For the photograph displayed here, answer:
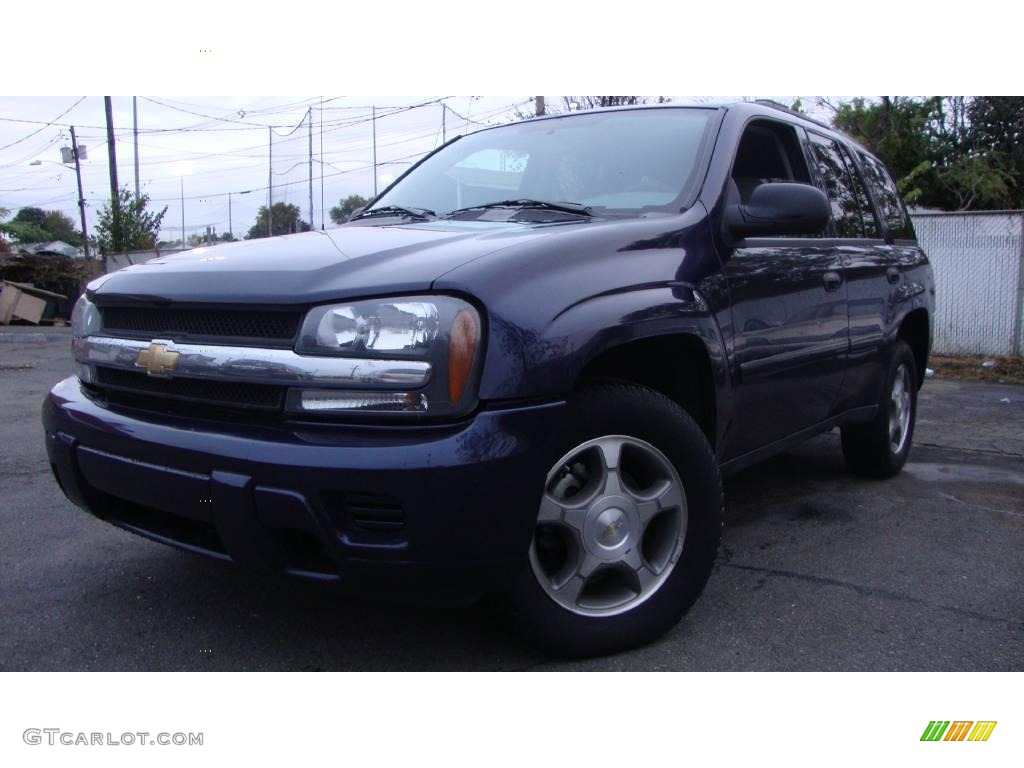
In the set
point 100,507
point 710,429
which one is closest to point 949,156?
point 710,429

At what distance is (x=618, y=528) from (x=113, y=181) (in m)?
28.6

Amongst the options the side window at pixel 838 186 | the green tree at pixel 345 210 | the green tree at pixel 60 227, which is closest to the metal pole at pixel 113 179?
the green tree at pixel 345 210

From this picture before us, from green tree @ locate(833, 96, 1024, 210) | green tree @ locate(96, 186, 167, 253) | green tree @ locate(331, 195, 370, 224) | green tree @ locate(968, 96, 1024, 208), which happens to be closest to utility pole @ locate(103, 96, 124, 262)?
green tree @ locate(96, 186, 167, 253)

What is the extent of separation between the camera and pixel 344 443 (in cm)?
218

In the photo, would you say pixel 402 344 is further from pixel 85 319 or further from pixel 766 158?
pixel 766 158

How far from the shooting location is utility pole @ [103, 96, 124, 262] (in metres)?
25.8

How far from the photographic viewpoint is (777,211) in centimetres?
307

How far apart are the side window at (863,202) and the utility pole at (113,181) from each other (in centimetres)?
2343

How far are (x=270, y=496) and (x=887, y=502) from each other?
3430 millimetres

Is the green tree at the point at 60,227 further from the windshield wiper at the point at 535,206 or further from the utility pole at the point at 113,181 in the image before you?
the windshield wiper at the point at 535,206

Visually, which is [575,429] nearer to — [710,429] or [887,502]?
[710,429]

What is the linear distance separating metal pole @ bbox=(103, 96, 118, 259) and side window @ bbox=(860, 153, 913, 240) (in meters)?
23.3

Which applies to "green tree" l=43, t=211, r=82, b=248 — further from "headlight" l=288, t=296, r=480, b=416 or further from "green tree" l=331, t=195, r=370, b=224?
"headlight" l=288, t=296, r=480, b=416

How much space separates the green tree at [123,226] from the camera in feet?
94.8
